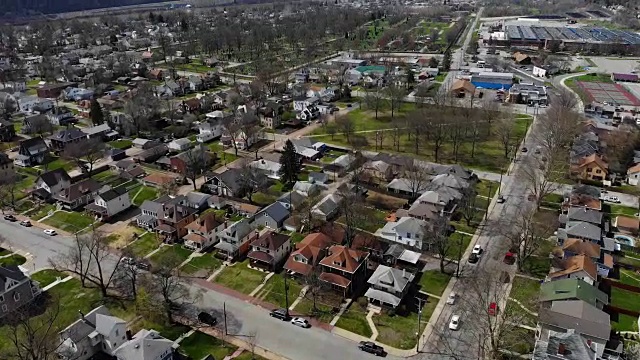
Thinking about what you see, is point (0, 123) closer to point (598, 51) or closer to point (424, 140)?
point (424, 140)

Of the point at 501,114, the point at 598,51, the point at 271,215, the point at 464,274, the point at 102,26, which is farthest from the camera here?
the point at 102,26

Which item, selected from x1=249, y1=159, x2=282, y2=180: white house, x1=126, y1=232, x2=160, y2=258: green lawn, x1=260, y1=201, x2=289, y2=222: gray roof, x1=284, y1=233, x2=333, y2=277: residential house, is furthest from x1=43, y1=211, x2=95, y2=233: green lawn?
x1=284, y1=233, x2=333, y2=277: residential house

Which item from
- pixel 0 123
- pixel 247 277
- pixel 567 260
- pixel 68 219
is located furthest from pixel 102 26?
pixel 567 260

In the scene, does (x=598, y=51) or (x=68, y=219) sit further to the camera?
(x=598, y=51)

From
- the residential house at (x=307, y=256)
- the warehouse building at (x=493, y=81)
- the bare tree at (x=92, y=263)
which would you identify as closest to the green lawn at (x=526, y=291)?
the residential house at (x=307, y=256)

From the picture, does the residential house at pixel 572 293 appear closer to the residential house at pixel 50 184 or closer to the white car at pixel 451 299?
the white car at pixel 451 299
